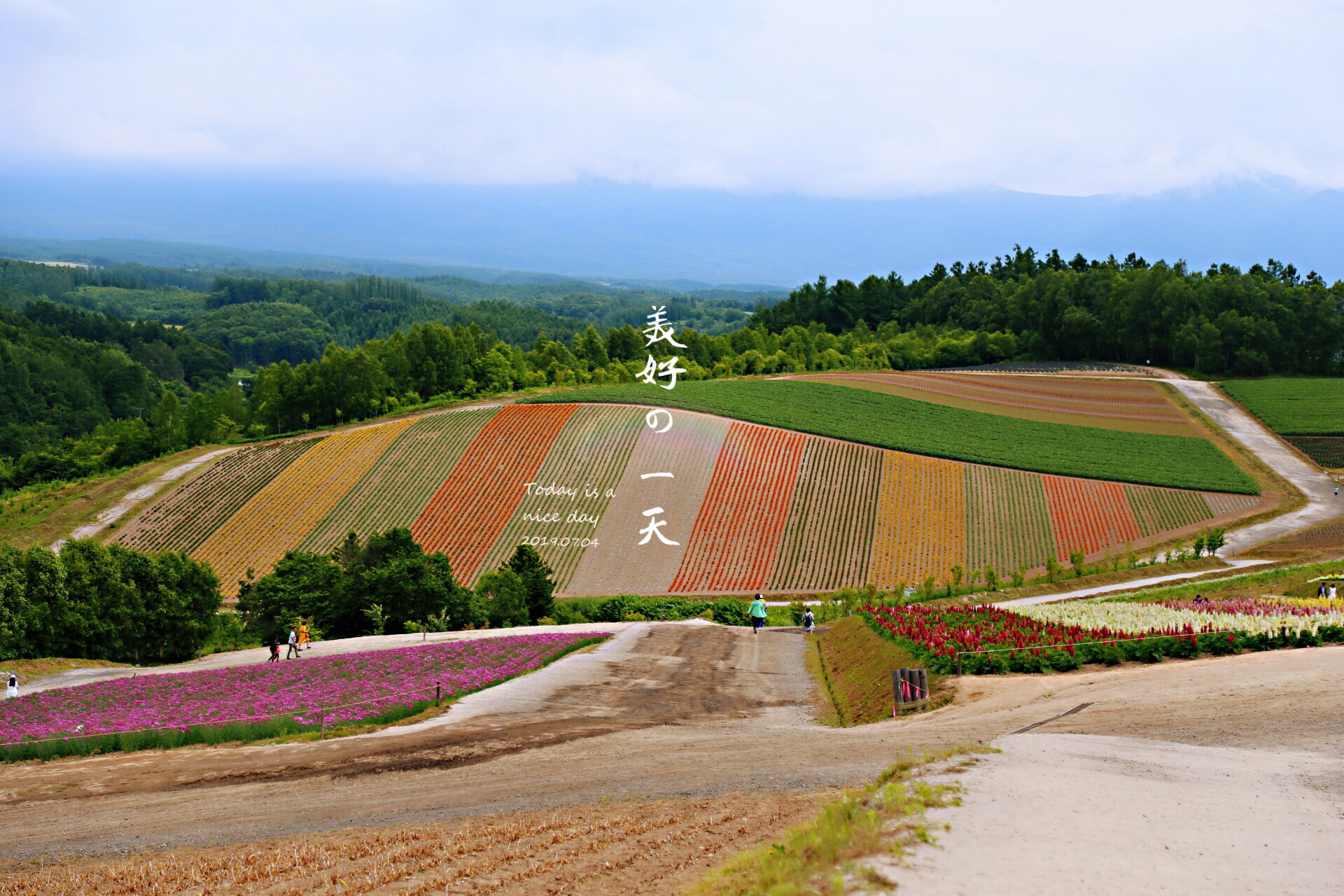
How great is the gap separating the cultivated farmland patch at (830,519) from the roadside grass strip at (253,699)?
20824mm

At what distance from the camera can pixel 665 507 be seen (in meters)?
54.8

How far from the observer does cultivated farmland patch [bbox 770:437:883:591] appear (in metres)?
47.4

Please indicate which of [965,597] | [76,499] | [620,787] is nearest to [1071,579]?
[965,597]

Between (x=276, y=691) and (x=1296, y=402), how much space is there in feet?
280

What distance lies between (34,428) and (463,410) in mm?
74309

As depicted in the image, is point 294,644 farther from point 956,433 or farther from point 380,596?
point 956,433

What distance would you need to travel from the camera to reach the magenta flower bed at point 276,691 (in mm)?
20469

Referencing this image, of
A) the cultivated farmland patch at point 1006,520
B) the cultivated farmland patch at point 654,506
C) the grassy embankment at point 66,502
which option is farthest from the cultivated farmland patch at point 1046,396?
the grassy embankment at point 66,502

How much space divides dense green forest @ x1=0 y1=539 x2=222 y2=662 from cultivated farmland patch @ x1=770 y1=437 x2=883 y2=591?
25520mm

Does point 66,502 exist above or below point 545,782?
below

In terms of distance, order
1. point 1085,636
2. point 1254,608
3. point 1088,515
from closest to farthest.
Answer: point 1085,636 < point 1254,608 < point 1088,515

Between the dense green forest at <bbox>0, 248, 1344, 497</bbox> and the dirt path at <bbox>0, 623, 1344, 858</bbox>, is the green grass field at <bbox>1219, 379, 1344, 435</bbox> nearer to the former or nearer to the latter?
the dense green forest at <bbox>0, 248, 1344, 497</bbox>

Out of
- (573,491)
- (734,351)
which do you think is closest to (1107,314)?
(734,351)

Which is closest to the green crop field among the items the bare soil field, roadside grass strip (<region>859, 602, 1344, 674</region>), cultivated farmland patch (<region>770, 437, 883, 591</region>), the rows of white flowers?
cultivated farmland patch (<region>770, 437, 883, 591</region>)
